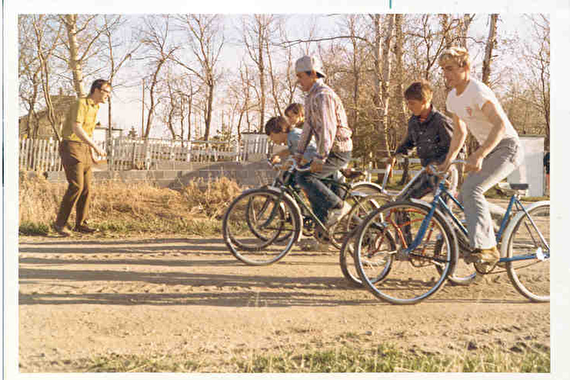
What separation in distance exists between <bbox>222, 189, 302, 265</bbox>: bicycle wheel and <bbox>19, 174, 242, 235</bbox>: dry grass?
1787mm

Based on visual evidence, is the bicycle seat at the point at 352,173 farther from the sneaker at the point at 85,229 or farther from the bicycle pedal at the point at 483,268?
the sneaker at the point at 85,229

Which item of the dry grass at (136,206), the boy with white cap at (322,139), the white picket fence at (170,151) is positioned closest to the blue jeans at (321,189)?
the boy with white cap at (322,139)

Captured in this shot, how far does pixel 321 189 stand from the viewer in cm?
458

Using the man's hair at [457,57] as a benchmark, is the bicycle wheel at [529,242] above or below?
below

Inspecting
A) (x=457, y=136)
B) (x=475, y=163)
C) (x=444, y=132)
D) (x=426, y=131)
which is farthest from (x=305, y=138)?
(x=475, y=163)

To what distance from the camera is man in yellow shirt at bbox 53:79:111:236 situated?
18.8 ft

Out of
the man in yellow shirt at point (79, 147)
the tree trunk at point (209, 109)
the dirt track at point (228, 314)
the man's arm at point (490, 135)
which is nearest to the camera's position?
the dirt track at point (228, 314)

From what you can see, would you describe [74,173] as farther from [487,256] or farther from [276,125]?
[487,256]

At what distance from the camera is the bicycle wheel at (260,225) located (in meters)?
4.53

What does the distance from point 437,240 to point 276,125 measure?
2287mm

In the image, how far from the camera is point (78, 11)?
3928mm

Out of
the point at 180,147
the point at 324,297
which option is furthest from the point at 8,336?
the point at 180,147

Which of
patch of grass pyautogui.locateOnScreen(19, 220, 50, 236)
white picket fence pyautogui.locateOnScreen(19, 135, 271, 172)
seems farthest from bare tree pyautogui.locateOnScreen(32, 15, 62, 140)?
patch of grass pyautogui.locateOnScreen(19, 220, 50, 236)

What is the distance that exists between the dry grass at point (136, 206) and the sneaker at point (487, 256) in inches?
146
